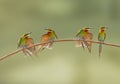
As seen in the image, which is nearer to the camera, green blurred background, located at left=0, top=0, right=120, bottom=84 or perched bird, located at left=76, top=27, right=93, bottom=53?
perched bird, located at left=76, top=27, right=93, bottom=53

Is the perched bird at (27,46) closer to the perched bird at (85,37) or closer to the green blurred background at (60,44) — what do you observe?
the perched bird at (85,37)

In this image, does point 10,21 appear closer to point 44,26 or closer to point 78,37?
point 44,26

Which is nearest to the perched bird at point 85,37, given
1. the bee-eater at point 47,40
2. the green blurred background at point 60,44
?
the bee-eater at point 47,40

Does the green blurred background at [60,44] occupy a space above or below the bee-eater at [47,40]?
below

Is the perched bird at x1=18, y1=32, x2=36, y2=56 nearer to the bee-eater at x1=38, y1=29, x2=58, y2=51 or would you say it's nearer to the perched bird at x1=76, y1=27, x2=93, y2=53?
the bee-eater at x1=38, y1=29, x2=58, y2=51

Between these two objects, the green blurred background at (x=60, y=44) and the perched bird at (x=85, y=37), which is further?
the green blurred background at (x=60, y=44)

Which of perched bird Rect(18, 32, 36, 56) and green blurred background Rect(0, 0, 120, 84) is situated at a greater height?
perched bird Rect(18, 32, 36, 56)

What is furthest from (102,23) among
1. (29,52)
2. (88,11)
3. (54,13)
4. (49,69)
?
(29,52)

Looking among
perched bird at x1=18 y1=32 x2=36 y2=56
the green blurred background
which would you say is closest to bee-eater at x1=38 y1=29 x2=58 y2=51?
perched bird at x1=18 y1=32 x2=36 y2=56
